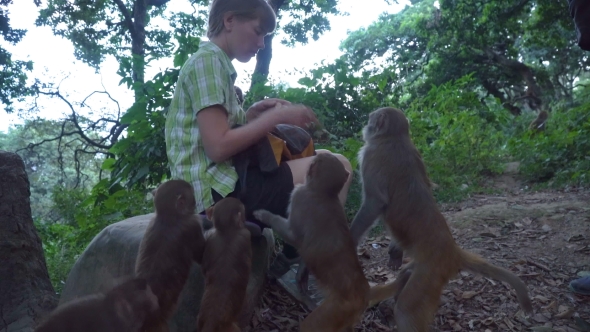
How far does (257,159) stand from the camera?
304 cm

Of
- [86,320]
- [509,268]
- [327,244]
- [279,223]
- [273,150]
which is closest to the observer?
[86,320]

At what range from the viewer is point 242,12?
3.02m

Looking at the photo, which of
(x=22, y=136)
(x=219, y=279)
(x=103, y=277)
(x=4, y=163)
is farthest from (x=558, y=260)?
(x=22, y=136)

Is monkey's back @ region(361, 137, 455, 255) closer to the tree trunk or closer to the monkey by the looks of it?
the tree trunk

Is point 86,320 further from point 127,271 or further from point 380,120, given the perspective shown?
point 380,120

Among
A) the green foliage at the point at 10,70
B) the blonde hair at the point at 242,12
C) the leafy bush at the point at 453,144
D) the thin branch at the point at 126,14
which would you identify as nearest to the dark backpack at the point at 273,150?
the blonde hair at the point at 242,12

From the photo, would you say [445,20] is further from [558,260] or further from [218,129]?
[218,129]

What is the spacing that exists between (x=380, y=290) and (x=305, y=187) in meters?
0.71

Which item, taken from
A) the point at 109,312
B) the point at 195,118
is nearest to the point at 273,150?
the point at 195,118

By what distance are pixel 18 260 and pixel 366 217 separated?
7.00ft

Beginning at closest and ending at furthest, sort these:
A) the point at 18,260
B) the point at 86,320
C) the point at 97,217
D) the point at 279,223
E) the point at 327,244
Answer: the point at 86,320 < the point at 327,244 < the point at 279,223 < the point at 18,260 < the point at 97,217

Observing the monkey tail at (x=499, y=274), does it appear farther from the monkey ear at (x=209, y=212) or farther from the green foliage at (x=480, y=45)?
the green foliage at (x=480, y=45)

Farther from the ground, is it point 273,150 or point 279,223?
point 273,150

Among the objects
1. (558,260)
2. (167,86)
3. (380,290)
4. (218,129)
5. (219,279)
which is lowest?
(558,260)
